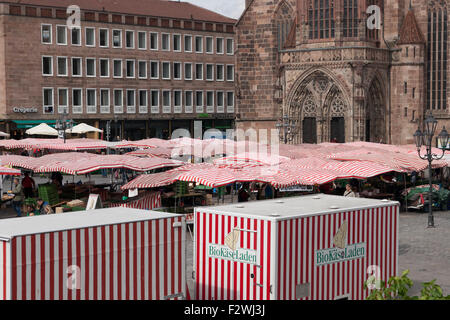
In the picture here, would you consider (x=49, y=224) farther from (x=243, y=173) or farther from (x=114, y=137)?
(x=114, y=137)

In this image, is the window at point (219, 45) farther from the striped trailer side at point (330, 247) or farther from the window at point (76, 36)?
the striped trailer side at point (330, 247)

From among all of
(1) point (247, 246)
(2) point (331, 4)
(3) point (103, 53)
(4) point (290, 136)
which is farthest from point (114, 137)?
(1) point (247, 246)

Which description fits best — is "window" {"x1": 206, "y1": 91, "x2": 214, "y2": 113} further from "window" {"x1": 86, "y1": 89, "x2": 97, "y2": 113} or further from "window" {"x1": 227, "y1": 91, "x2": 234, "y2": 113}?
"window" {"x1": 86, "y1": 89, "x2": 97, "y2": 113}

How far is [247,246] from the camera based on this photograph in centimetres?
964

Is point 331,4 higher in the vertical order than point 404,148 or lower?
higher

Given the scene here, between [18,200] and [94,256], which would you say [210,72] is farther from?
[94,256]

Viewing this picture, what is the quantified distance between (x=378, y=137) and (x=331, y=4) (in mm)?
8263

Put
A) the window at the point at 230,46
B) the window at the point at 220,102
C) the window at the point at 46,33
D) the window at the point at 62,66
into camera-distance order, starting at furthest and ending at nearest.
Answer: the window at the point at 230,46, the window at the point at 220,102, the window at the point at 62,66, the window at the point at 46,33

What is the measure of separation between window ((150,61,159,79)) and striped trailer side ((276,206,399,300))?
56775mm

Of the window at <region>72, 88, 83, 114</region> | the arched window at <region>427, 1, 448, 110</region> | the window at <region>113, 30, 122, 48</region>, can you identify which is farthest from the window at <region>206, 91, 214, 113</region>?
the arched window at <region>427, 1, 448, 110</region>

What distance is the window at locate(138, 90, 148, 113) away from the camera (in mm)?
66062

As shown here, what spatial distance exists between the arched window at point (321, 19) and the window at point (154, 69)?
85.9 ft

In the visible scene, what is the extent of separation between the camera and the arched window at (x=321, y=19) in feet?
138

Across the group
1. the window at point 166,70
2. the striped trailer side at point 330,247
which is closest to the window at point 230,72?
the window at point 166,70
